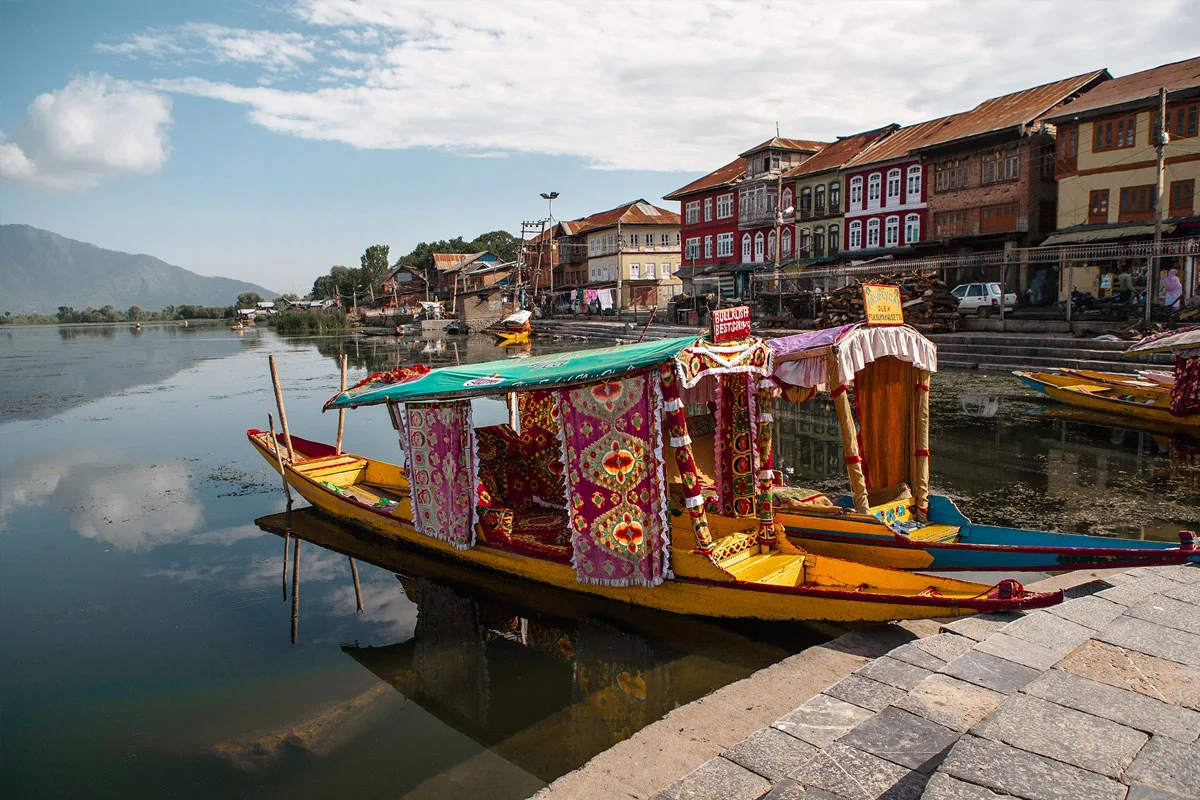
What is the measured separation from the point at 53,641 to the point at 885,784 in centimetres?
853

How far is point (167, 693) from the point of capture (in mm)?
6977

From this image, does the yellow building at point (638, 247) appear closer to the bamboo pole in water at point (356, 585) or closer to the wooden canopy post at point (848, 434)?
the bamboo pole in water at point (356, 585)

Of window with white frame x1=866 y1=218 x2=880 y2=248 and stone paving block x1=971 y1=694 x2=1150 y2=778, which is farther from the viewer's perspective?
window with white frame x1=866 y1=218 x2=880 y2=248

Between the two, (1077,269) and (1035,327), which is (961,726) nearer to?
(1035,327)

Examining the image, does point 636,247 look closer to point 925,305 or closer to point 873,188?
point 873,188

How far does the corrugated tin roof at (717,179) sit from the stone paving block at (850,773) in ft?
142

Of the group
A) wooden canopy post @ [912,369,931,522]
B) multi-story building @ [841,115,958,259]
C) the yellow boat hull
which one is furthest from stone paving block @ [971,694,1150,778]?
multi-story building @ [841,115,958,259]

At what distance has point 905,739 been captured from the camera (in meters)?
4.02

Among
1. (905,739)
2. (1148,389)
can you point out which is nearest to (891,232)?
(1148,389)

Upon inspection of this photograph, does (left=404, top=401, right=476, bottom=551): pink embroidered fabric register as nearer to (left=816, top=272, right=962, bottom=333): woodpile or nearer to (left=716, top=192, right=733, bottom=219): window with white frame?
(left=816, top=272, right=962, bottom=333): woodpile

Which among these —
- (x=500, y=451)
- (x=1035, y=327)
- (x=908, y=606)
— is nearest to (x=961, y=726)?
(x=908, y=606)

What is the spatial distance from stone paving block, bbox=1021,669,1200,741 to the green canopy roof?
12.2 feet

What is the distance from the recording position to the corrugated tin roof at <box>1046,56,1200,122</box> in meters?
25.1

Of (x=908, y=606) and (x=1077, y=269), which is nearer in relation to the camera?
(x=908, y=606)
